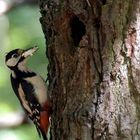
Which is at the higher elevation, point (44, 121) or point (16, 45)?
point (44, 121)

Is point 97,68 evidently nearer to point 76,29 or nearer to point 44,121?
point 76,29

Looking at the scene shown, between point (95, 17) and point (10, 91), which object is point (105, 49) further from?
point (10, 91)

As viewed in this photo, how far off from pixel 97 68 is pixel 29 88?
100 cm

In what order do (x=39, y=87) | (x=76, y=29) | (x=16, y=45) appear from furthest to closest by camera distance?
1. (x=16, y=45)
2. (x=39, y=87)
3. (x=76, y=29)

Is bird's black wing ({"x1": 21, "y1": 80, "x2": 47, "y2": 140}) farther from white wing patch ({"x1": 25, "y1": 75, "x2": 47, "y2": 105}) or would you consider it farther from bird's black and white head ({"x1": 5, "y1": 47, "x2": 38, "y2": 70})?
bird's black and white head ({"x1": 5, "y1": 47, "x2": 38, "y2": 70})

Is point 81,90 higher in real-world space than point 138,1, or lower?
lower

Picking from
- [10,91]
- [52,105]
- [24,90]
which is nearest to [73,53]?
[52,105]

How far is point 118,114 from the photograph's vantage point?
10.7 ft

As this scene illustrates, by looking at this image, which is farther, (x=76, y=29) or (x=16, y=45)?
(x=16, y=45)

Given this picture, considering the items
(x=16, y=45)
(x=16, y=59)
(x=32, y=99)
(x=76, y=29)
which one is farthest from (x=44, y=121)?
(x=16, y=45)

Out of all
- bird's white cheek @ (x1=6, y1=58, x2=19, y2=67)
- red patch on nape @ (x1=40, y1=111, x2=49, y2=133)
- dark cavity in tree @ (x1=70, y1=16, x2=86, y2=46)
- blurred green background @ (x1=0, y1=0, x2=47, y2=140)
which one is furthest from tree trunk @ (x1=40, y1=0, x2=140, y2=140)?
blurred green background @ (x1=0, y1=0, x2=47, y2=140)

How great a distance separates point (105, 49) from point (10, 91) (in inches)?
145

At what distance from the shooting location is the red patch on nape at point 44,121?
4105 millimetres

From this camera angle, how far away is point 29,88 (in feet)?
13.9
